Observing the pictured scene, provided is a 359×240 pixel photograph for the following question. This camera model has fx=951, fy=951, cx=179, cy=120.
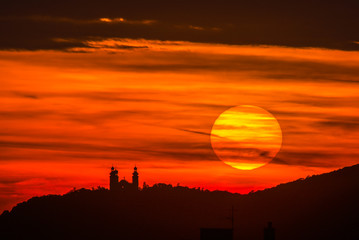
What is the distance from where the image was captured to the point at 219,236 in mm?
162500

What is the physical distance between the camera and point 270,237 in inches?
6186

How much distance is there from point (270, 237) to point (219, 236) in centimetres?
981
